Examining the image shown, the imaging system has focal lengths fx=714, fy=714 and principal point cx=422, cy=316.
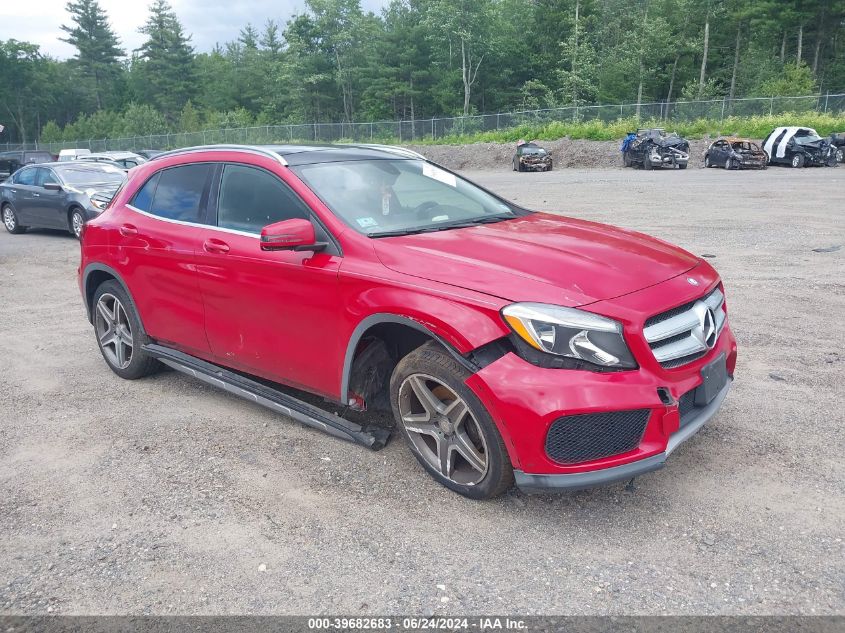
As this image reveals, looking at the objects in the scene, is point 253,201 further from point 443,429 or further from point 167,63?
point 167,63

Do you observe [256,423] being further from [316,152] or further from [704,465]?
[704,465]

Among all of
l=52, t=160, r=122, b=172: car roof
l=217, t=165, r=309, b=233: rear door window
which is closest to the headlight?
l=217, t=165, r=309, b=233: rear door window

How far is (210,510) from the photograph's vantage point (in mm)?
3600

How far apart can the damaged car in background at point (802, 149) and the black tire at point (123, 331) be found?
30.9 meters

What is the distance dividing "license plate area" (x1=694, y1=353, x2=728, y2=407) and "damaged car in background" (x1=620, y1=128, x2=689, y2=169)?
31114 millimetres

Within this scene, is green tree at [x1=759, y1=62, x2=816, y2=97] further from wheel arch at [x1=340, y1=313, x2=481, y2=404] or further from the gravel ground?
wheel arch at [x1=340, y1=313, x2=481, y2=404]

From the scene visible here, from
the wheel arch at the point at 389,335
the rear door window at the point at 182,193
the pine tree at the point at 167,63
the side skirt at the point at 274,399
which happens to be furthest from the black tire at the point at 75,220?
the pine tree at the point at 167,63

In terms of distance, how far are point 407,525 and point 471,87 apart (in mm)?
68475

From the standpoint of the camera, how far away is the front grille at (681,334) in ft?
10.7

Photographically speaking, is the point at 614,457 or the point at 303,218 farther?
the point at 303,218

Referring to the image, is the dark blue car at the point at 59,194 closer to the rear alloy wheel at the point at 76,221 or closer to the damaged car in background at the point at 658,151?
the rear alloy wheel at the point at 76,221

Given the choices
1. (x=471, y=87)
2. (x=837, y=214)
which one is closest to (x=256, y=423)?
(x=837, y=214)

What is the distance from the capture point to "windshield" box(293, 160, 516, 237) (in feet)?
13.4

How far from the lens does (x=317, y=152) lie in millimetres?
4605
